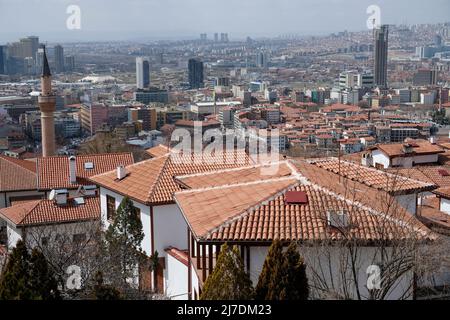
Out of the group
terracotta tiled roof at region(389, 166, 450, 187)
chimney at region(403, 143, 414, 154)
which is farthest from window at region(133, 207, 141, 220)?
chimney at region(403, 143, 414, 154)

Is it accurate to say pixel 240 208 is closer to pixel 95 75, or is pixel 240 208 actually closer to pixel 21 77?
pixel 21 77

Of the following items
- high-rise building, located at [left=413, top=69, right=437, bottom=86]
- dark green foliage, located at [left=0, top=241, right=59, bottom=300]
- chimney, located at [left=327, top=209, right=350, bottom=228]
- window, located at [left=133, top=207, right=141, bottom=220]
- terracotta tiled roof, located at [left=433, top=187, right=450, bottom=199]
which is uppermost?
chimney, located at [left=327, top=209, right=350, bottom=228]

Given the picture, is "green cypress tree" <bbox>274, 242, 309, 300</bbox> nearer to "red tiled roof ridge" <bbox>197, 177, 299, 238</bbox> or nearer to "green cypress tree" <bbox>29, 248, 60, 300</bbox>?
"red tiled roof ridge" <bbox>197, 177, 299, 238</bbox>

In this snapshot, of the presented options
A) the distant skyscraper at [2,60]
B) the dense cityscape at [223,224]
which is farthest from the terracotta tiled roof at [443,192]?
the distant skyscraper at [2,60]

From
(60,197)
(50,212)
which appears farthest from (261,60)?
(50,212)

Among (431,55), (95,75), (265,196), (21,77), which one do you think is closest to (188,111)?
(21,77)

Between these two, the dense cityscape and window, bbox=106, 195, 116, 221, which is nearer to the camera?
the dense cityscape
